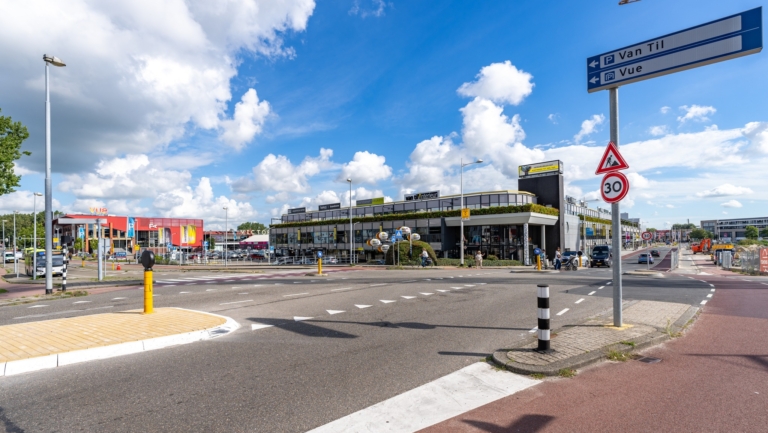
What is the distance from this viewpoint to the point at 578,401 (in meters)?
4.05

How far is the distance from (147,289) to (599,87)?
31.8 ft

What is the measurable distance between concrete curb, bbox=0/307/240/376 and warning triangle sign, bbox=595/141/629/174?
23.8 ft

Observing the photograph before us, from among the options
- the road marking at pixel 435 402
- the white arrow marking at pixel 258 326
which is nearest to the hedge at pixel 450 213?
the white arrow marking at pixel 258 326

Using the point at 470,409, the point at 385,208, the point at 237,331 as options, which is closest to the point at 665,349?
the point at 470,409

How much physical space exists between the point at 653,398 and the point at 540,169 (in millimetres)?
51357

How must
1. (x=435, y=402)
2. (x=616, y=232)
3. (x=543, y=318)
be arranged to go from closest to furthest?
(x=435, y=402)
(x=543, y=318)
(x=616, y=232)

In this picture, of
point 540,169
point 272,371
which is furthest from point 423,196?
point 272,371

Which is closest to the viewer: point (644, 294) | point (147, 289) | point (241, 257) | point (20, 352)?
point (20, 352)

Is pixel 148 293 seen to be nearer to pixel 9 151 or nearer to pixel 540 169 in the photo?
pixel 9 151

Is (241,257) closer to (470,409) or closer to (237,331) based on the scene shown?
(237,331)

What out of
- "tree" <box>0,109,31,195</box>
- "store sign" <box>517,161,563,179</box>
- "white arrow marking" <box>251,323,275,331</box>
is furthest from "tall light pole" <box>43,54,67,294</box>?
"store sign" <box>517,161,563,179</box>

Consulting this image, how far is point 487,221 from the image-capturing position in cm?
4681

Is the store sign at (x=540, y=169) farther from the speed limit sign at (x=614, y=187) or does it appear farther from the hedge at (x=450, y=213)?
the speed limit sign at (x=614, y=187)

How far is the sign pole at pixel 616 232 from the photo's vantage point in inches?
271
